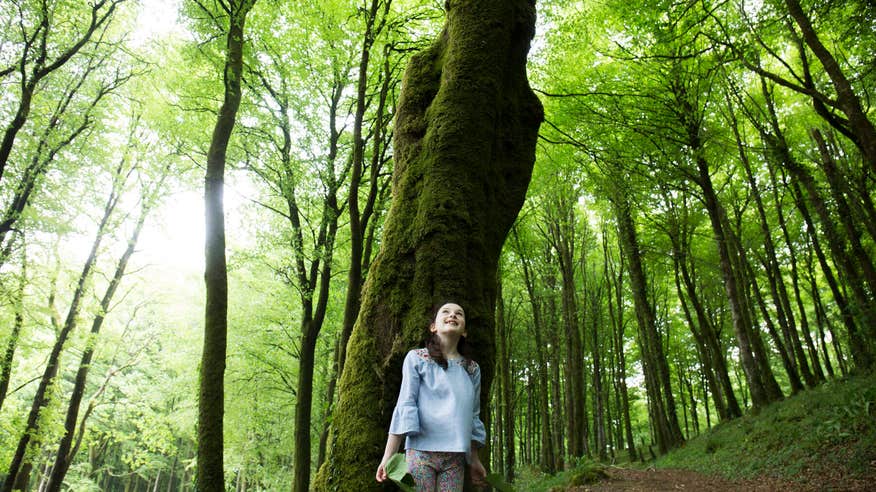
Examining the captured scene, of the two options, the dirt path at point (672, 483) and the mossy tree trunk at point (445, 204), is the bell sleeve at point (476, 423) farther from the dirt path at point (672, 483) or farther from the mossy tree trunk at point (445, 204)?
the dirt path at point (672, 483)

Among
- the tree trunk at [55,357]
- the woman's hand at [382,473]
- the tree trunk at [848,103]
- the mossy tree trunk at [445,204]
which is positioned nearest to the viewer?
the woman's hand at [382,473]

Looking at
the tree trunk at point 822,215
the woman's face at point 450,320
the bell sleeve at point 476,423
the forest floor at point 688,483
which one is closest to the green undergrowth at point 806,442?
the forest floor at point 688,483

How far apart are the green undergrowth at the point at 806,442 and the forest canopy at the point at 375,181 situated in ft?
4.79

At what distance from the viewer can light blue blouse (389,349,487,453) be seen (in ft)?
8.93

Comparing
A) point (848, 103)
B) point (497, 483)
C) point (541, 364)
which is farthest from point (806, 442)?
point (541, 364)

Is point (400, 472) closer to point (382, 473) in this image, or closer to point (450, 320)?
point (382, 473)

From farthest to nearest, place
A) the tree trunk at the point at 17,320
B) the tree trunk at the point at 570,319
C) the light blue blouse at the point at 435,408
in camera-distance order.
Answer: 1. the tree trunk at the point at 570,319
2. the tree trunk at the point at 17,320
3. the light blue blouse at the point at 435,408

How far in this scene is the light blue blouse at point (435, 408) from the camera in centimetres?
272

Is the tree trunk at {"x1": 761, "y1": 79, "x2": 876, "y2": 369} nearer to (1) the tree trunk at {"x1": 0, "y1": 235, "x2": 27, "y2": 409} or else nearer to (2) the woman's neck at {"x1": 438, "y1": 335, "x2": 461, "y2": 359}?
(2) the woman's neck at {"x1": 438, "y1": 335, "x2": 461, "y2": 359}

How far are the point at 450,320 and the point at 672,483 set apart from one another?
9.56 meters

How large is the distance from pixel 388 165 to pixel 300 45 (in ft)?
11.8

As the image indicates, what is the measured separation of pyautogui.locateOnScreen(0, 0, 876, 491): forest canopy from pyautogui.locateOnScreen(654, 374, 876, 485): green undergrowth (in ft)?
4.79

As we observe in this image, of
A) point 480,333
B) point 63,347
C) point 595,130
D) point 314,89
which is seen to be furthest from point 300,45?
point 63,347

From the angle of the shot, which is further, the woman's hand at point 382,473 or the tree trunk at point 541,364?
the tree trunk at point 541,364
